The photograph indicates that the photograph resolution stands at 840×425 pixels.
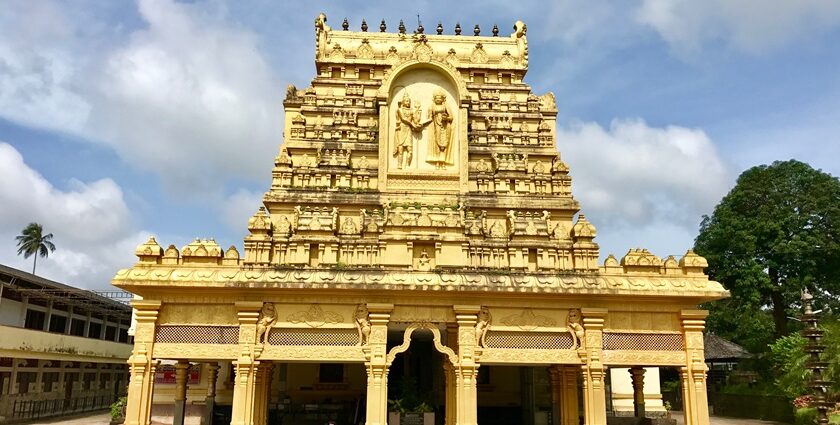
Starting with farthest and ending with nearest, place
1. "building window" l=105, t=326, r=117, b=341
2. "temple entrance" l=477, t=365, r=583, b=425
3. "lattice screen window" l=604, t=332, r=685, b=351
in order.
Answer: "building window" l=105, t=326, r=117, b=341 < "temple entrance" l=477, t=365, r=583, b=425 < "lattice screen window" l=604, t=332, r=685, b=351

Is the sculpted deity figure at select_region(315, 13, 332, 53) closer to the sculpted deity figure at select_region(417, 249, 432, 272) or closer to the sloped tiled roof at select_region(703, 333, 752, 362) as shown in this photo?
the sculpted deity figure at select_region(417, 249, 432, 272)

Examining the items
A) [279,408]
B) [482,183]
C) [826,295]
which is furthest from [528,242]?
[826,295]

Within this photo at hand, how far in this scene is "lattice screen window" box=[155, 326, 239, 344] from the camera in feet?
56.5

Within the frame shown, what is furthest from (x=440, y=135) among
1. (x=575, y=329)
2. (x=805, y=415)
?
(x=805, y=415)

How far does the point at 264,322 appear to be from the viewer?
683 inches

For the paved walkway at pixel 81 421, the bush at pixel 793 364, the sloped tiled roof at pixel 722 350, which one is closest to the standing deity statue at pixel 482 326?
the bush at pixel 793 364

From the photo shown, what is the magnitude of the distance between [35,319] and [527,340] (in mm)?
32208

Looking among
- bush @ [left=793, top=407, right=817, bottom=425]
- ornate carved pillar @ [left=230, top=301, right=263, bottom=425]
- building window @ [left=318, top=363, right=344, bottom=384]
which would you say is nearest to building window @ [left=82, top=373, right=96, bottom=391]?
building window @ [left=318, top=363, right=344, bottom=384]

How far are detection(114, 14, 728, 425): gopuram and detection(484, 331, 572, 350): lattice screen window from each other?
0.04 metres

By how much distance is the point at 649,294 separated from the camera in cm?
1762

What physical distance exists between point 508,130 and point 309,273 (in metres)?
11.9

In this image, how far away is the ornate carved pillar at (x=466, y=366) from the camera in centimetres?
1695

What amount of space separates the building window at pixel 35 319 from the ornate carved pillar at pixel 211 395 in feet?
56.2

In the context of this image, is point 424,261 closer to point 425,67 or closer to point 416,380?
point 416,380
